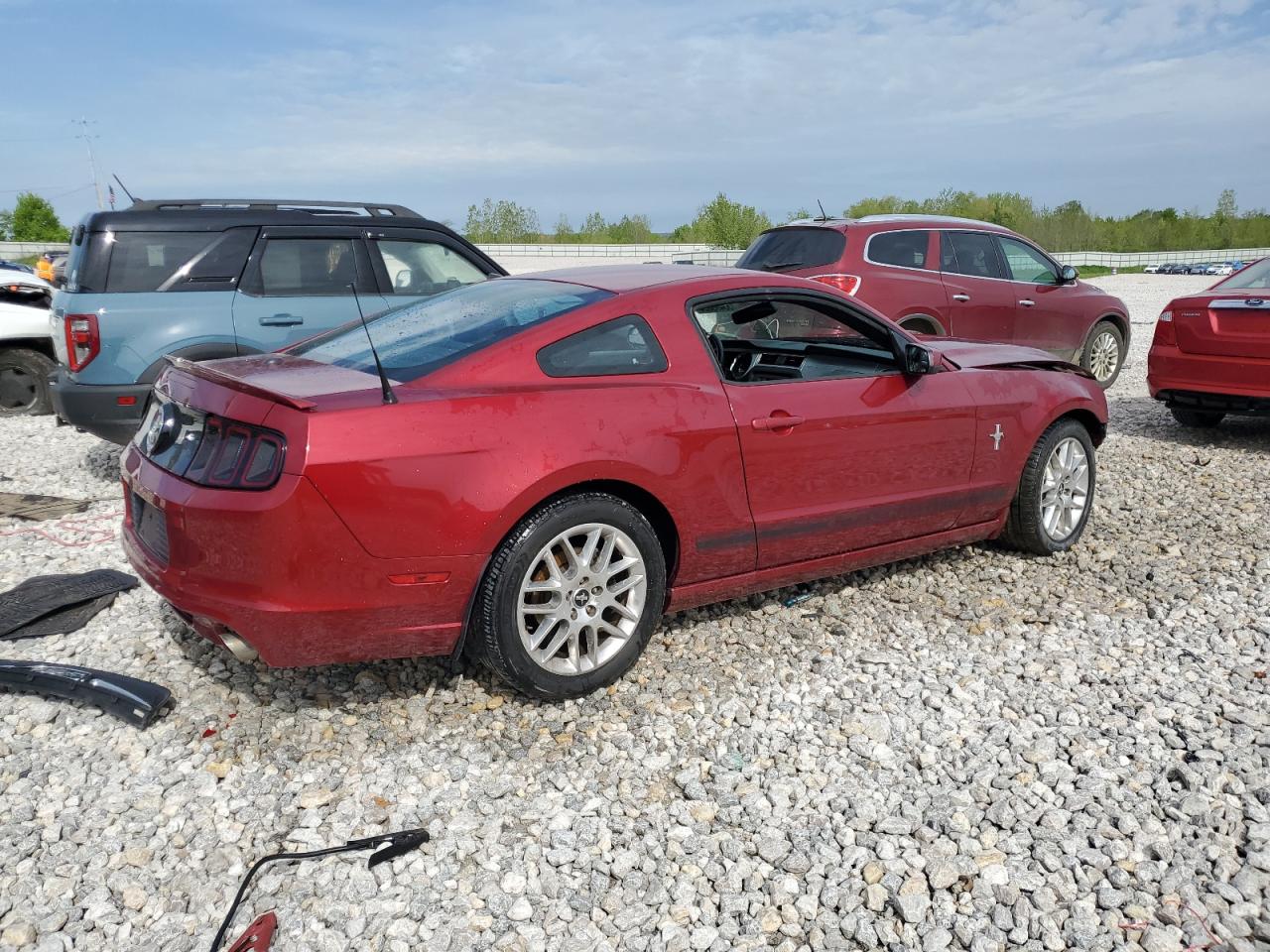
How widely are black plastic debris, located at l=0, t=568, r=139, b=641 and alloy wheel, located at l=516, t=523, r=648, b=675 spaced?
229 cm

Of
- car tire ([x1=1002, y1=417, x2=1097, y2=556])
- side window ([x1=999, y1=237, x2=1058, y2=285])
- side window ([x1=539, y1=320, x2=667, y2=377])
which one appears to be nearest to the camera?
side window ([x1=539, y1=320, x2=667, y2=377])

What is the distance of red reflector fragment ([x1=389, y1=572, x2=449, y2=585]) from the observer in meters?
3.33

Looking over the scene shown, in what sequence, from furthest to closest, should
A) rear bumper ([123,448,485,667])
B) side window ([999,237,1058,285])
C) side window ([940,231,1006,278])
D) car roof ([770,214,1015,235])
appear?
side window ([999,237,1058,285]) → side window ([940,231,1006,278]) → car roof ([770,214,1015,235]) → rear bumper ([123,448,485,667])

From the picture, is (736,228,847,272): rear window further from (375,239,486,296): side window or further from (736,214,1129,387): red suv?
(375,239,486,296): side window

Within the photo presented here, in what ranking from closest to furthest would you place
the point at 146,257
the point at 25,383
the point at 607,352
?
the point at 607,352 < the point at 146,257 < the point at 25,383

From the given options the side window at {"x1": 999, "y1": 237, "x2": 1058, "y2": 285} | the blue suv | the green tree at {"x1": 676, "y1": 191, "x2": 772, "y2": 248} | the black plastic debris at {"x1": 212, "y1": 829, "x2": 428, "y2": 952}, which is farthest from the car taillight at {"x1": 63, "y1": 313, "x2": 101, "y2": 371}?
the green tree at {"x1": 676, "y1": 191, "x2": 772, "y2": 248}

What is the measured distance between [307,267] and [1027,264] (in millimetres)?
6609

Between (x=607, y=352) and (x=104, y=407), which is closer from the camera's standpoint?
(x=607, y=352)

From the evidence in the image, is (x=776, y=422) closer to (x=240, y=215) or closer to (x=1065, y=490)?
(x=1065, y=490)

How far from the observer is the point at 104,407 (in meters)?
6.64

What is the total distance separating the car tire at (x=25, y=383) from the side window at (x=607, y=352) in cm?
859

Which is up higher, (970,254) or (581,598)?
(970,254)

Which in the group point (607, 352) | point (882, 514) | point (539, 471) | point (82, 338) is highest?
point (607, 352)

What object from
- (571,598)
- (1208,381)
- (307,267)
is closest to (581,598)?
(571,598)
